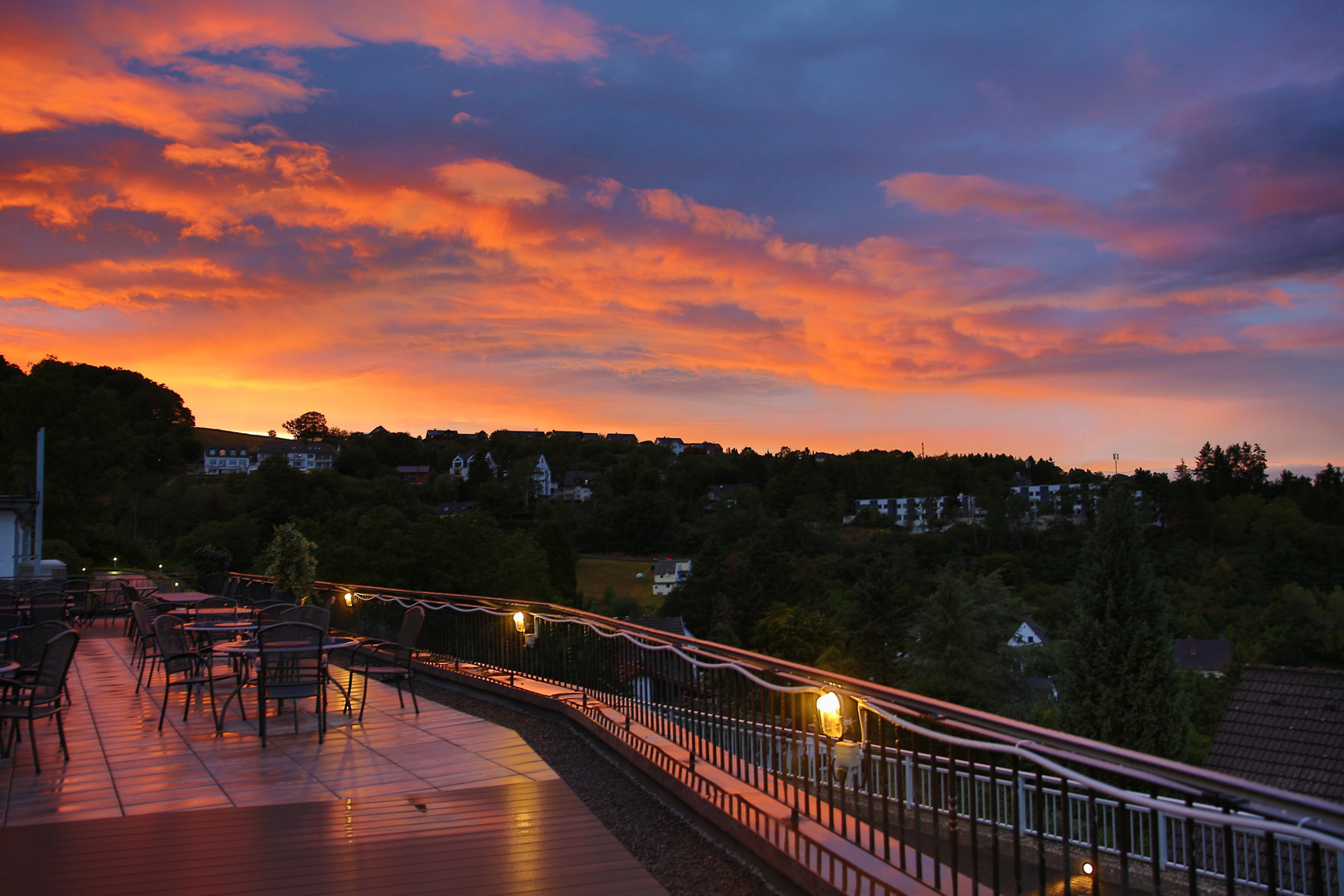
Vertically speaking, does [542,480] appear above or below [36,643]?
above

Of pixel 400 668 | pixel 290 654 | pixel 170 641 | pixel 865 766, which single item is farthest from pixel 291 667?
pixel 865 766

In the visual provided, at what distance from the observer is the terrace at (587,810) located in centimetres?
241

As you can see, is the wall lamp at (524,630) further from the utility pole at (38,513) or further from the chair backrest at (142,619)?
the utility pole at (38,513)

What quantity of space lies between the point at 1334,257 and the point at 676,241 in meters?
19.1

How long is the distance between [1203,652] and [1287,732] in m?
46.1

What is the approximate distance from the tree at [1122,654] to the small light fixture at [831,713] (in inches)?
1027

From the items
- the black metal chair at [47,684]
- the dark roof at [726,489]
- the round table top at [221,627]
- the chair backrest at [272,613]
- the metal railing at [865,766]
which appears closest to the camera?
the metal railing at [865,766]

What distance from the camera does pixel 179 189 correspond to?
1568cm

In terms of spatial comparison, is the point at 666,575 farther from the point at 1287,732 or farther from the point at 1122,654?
the point at 1287,732

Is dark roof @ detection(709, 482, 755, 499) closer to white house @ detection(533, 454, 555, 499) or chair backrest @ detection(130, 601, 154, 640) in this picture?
white house @ detection(533, 454, 555, 499)

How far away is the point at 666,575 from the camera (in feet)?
249

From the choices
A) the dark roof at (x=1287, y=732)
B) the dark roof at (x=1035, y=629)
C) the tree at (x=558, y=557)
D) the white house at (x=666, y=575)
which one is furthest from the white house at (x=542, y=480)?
the dark roof at (x=1287, y=732)

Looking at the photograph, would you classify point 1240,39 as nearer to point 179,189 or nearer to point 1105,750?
point 1105,750

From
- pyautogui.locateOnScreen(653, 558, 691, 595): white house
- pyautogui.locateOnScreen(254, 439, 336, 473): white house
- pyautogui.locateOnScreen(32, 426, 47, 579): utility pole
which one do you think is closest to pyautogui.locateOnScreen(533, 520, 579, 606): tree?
pyautogui.locateOnScreen(653, 558, 691, 595): white house
